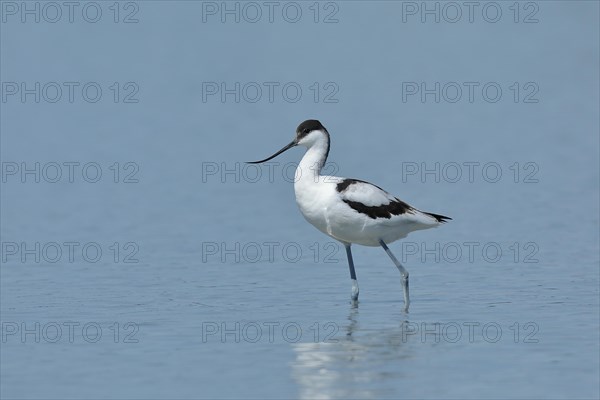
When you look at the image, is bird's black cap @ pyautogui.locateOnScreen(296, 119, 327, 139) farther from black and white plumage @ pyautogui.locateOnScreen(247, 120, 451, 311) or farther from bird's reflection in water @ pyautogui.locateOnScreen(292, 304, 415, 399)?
bird's reflection in water @ pyautogui.locateOnScreen(292, 304, 415, 399)

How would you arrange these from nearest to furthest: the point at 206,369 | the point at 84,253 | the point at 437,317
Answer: the point at 206,369 → the point at 437,317 → the point at 84,253

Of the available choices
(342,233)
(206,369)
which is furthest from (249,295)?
(206,369)

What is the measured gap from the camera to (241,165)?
26.3 metres

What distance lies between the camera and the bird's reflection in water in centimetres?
989

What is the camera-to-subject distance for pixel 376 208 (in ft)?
47.9

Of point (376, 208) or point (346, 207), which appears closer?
point (346, 207)

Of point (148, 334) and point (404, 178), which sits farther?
point (404, 178)

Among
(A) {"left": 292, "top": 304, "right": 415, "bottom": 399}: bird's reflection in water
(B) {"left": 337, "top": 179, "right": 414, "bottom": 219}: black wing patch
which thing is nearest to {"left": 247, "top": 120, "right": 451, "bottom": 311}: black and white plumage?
(B) {"left": 337, "top": 179, "right": 414, "bottom": 219}: black wing patch

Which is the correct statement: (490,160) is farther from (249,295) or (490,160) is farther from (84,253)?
(249,295)

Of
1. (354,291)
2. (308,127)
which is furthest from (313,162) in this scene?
(354,291)

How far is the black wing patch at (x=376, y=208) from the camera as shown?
14406mm

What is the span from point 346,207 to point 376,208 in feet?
1.40

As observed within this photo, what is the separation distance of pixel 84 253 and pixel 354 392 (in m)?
8.92

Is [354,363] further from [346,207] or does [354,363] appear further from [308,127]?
[308,127]
